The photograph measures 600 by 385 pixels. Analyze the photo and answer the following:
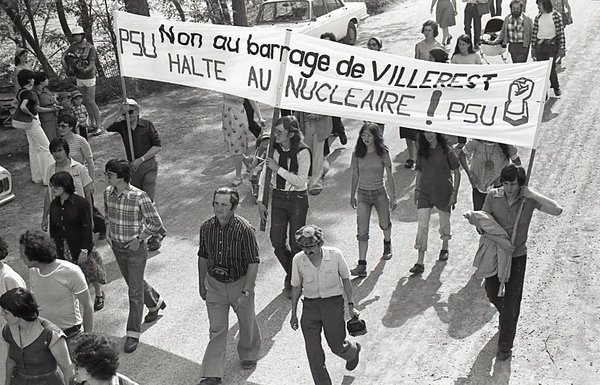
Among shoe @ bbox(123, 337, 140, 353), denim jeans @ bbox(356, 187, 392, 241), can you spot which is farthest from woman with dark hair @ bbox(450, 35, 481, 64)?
shoe @ bbox(123, 337, 140, 353)

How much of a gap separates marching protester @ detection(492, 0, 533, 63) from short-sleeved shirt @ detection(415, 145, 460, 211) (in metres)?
6.30

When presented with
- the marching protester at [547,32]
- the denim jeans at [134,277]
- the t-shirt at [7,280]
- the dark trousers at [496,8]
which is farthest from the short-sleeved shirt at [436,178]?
the dark trousers at [496,8]

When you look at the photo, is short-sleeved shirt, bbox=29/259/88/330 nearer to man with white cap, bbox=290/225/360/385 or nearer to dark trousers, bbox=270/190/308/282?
man with white cap, bbox=290/225/360/385

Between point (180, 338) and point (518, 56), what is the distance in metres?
9.03

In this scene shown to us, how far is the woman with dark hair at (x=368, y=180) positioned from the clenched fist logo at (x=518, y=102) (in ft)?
6.91

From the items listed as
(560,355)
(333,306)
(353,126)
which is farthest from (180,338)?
(353,126)

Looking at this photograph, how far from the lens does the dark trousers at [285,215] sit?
28.6ft

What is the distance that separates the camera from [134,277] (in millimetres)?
8133

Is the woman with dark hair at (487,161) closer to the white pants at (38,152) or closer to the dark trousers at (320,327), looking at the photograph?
the dark trousers at (320,327)

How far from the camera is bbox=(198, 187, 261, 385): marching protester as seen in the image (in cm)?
735

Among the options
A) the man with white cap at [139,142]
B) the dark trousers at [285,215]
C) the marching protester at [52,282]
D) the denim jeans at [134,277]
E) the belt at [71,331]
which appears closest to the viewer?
the marching protester at [52,282]

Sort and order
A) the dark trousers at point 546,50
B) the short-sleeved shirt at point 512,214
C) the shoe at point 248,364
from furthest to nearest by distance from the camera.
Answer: the dark trousers at point 546,50
the shoe at point 248,364
the short-sleeved shirt at point 512,214

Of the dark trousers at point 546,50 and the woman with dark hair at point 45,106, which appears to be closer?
the woman with dark hair at point 45,106

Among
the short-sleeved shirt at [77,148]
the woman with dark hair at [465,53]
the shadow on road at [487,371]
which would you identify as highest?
the woman with dark hair at [465,53]
